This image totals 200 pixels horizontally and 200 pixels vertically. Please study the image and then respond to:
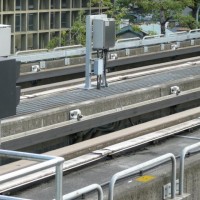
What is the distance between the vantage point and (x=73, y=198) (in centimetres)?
864

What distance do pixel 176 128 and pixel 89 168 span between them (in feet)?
9.22

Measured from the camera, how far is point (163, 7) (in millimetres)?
35750

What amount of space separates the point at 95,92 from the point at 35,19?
91.9 feet

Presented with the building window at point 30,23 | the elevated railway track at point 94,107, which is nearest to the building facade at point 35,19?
the building window at point 30,23

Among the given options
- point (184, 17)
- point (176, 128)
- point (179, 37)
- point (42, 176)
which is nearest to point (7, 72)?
point (42, 176)

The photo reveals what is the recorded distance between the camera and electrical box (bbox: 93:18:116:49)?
54.8 ft

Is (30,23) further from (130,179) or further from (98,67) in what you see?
(130,179)

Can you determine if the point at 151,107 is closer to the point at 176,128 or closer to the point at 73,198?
the point at 176,128

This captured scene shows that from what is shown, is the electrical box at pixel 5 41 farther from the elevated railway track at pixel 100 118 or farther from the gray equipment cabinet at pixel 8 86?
the elevated railway track at pixel 100 118

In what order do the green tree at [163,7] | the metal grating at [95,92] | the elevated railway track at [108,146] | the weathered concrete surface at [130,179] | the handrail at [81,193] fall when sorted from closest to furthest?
the handrail at [81,193] < the weathered concrete surface at [130,179] < the elevated railway track at [108,146] < the metal grating at [95,92] < the green tree at [163,7]

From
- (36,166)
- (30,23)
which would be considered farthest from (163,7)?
(36,166)

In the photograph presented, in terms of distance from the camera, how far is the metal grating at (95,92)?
1475cm

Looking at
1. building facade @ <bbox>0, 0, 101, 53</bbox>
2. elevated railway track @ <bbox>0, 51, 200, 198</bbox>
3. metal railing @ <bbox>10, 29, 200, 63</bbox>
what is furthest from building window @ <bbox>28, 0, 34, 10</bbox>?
elevated railway track @ <bbox>0, 51, 200, 198</bbox>

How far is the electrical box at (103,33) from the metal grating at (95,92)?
0.91m
